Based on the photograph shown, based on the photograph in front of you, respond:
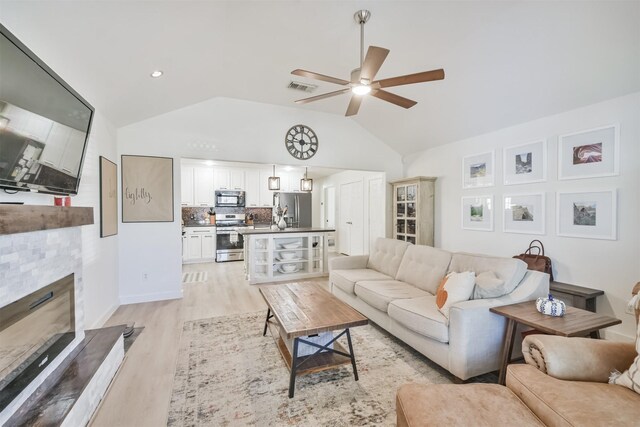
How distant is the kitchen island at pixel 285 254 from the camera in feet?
16.3

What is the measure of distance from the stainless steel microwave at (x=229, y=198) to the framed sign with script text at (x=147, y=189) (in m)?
2.97

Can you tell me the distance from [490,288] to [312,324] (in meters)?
1.47

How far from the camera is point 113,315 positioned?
3.41m

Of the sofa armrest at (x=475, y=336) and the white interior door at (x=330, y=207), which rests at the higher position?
the white interior door at (x=330, y=207)

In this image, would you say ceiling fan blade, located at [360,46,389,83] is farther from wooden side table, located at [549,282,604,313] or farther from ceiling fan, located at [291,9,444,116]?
wooden side table, located at [549,282,604,313]

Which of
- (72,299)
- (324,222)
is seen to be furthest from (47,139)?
(324,222)

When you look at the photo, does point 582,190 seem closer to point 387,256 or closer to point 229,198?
point 387,256

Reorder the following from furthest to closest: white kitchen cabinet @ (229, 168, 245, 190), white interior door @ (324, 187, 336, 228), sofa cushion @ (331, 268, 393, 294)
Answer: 1. white interior door @ (324, 187, 336, 228)
2. white kitchen cabinet @ (229, 168, 245, 190)
3. sofa cushion @ (331, 268, 393, 294)

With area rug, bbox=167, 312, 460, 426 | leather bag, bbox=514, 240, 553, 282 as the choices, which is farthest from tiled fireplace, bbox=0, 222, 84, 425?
leather bag, bbox=514, 240, 553, 282

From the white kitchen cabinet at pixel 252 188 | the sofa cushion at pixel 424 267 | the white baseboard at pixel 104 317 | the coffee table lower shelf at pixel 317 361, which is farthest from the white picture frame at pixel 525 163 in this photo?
the white kitchen cabinet at pixel 252 188

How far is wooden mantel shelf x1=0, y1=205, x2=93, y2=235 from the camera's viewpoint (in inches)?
49.3

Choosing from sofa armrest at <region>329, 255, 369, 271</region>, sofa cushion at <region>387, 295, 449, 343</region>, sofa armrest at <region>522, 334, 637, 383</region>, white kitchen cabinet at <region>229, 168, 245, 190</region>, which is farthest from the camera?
white kitchen cabinet at <region>229, 168, 245, 190</region>

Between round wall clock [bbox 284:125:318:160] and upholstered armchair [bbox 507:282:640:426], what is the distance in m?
3.98

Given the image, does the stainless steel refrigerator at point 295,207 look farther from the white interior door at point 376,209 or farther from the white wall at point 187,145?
the white wall at point 187,145
